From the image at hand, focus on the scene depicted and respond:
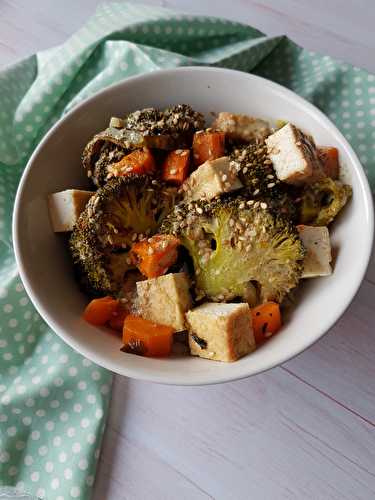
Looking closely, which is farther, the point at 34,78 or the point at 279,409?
the point at 34,78

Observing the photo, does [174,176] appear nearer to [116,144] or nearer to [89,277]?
[116,144]

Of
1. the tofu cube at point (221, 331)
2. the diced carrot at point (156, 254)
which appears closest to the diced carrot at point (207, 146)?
the diced carrot at point (156, 254)

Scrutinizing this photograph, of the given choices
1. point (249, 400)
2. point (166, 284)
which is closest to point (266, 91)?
point (166, 284)

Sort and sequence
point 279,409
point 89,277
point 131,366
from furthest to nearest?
1. point 279,409
2. point 89,277
3. point 131,366

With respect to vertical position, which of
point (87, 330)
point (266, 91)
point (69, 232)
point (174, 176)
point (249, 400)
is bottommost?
point (249, 400)

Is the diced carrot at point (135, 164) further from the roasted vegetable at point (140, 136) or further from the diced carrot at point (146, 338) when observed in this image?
the diced carrot at point (146, 338)

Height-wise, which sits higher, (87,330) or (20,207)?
(20,207)

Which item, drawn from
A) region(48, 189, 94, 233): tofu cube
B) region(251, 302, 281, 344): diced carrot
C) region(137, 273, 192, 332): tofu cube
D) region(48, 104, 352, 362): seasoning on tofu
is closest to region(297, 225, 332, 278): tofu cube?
region(48, 104, 352, 362): seasoning on tofu

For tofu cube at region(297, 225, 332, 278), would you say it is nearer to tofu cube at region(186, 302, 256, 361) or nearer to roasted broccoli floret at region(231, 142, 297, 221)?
roasted broccoli floret at region(231, 142, 297, 221)
